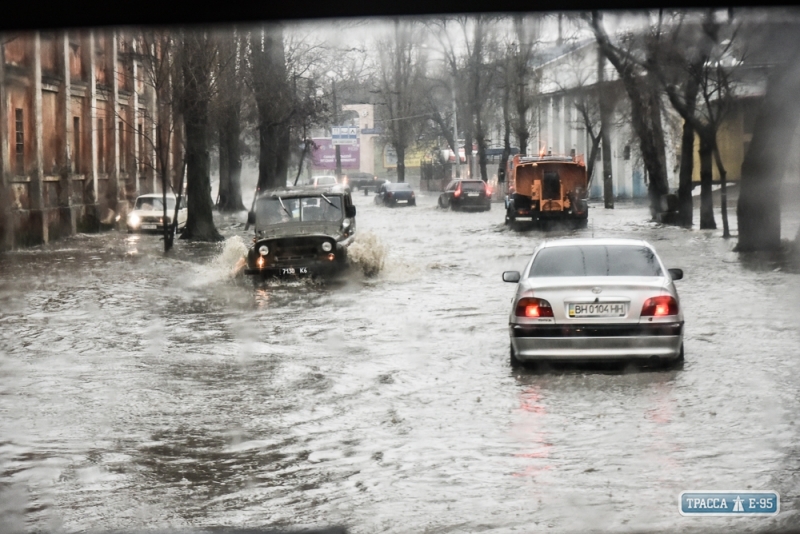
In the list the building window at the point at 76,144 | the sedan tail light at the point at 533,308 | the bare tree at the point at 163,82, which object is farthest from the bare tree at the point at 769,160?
A: the building window at the point at 76,144

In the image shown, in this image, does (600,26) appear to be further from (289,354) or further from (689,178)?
(289,354)

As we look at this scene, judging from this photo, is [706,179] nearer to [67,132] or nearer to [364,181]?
[67,132]

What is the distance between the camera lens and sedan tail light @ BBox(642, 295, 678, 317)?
35.1ft

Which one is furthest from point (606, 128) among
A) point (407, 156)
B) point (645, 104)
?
point (407, 156)

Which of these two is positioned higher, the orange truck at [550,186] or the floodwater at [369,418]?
the orange truck at [550,186]

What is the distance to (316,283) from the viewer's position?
70.7 ft

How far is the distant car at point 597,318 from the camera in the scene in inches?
419

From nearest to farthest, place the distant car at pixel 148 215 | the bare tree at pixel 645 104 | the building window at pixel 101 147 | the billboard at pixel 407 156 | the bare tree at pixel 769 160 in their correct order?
the bare tree at pixel 769 160, the bare tree at pixel 645 104, the distant car at pixel 148 215, the building window at pixel 101 147, the billboard at pixel 407 156

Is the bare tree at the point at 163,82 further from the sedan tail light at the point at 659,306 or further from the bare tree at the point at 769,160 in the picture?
the sedan tail light at the point at 659,306

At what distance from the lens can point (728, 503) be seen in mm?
6543

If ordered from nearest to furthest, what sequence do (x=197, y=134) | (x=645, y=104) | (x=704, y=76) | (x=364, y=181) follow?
(x=704, y=76) < (x=197, y=134) < (x=645, y=104) < (x=364, y=181)

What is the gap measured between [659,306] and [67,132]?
26.8 m

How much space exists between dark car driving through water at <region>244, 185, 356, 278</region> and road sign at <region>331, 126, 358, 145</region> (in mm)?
26605

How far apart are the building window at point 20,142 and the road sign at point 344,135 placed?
18004 millimetres
